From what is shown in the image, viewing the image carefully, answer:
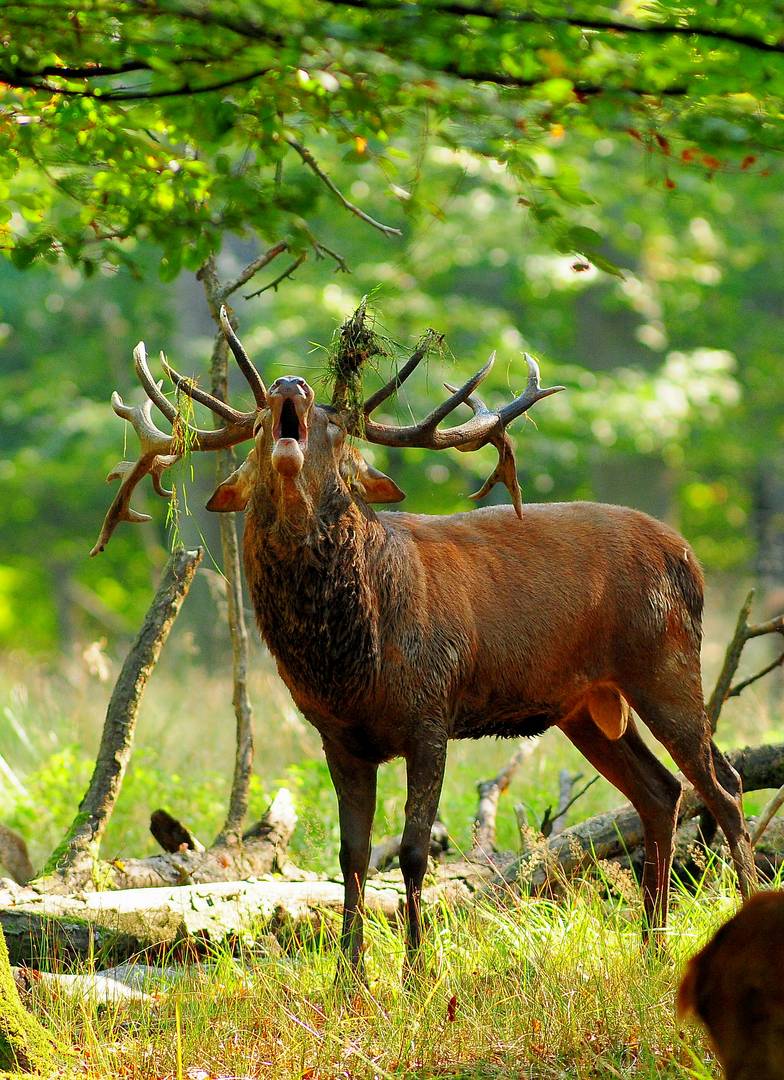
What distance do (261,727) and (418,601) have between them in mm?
5924

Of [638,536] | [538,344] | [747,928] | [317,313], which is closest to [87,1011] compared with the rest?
[747,928]

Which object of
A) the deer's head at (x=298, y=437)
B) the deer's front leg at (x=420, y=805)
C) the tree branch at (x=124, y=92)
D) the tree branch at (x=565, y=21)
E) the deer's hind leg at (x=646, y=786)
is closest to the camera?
the tree branch at (x=565, y=21)

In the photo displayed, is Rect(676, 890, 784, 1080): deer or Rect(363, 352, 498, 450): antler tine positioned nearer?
Rect(676, 890, 784, 1080): deer

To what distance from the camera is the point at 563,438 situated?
20.7 meters

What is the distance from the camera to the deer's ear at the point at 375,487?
608 cm

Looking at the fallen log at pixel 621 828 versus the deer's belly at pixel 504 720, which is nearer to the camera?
the deer's belly at pixel 504 720

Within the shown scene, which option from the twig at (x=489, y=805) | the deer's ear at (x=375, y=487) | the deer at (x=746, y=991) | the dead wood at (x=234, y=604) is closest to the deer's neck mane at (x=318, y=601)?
the deer's ear at (x=375, y=487)

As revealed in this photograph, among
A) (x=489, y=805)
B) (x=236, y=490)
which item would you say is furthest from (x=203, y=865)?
(x=236, y=490)

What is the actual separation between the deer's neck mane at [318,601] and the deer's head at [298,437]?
0.38 feet

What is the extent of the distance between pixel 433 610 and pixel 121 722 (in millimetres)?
2240

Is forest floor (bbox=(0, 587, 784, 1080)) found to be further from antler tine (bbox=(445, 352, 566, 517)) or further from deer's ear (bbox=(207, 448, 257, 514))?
antler tine (bbox=(445, 352, 566, 517))

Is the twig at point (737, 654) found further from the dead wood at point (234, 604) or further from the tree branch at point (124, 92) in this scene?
the tree branch at point (124, 92)

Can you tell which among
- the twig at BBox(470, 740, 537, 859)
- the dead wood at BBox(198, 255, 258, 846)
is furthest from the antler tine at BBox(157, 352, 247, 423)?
the twig at BBox(470, 740, 537, 859)

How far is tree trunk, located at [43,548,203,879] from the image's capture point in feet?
23.5
